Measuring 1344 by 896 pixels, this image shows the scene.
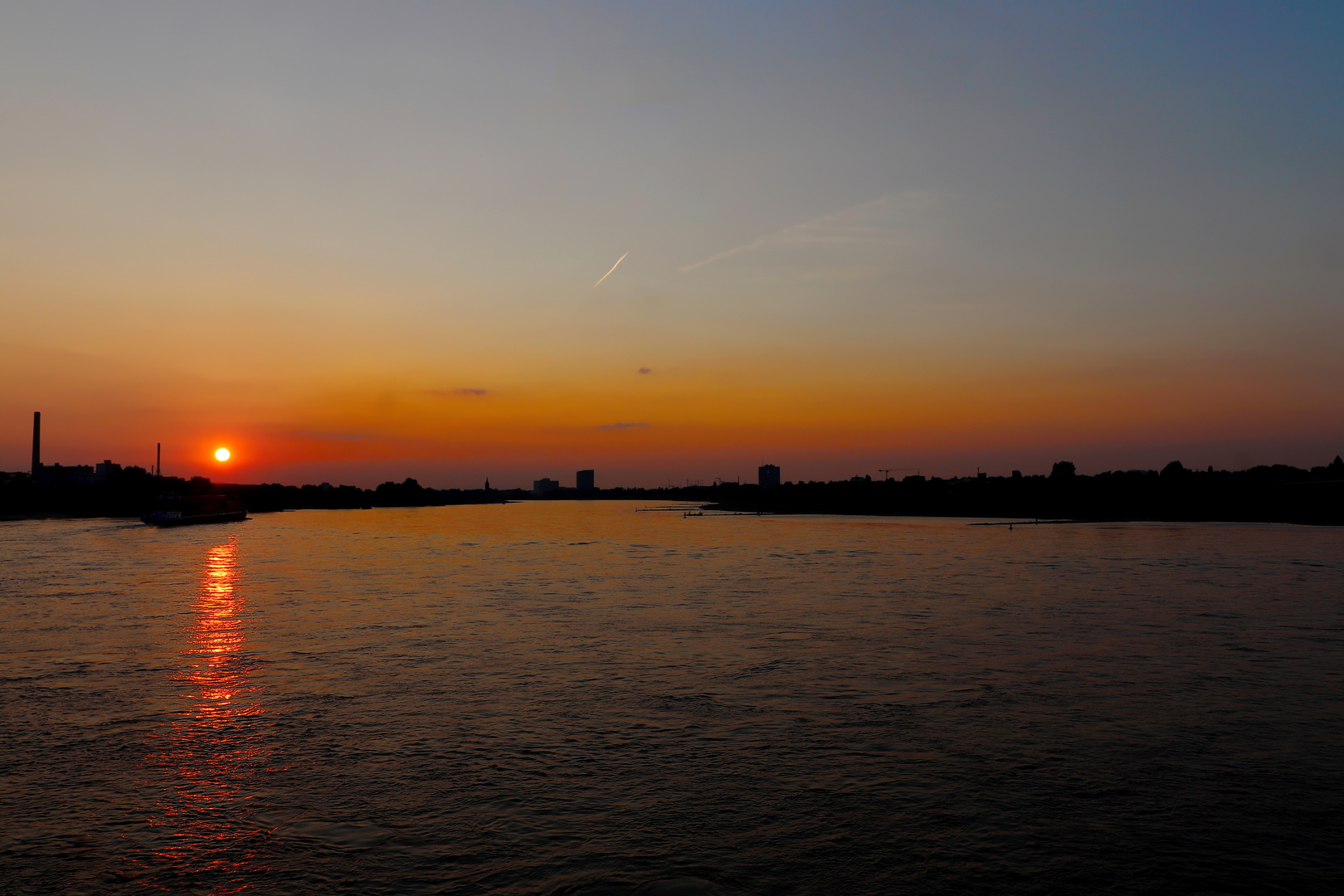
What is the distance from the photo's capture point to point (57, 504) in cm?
16825

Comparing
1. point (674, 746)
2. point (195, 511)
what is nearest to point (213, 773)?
point (674, 746)

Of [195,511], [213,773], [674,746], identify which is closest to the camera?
[213,773]

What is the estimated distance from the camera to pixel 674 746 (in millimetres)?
15289

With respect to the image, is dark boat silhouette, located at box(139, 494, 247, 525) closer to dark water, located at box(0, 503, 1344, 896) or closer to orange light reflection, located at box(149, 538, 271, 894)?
dark water, located at box(0, 503, 1344, 896)

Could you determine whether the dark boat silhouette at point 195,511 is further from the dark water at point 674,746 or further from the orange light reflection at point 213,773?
the orange light reflection at point 213,773

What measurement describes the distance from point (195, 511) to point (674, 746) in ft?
469

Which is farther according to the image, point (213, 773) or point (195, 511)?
point (195, 511)

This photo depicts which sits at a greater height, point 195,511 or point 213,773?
point 195,511

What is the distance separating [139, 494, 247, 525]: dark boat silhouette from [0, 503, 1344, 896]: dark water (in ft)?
326

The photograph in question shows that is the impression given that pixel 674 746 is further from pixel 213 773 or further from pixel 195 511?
pixel 195 511

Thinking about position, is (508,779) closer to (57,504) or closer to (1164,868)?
(1164,868)

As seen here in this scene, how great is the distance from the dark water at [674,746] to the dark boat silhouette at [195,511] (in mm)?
99258

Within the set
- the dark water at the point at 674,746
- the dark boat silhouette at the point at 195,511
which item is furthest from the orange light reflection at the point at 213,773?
the dark boat silhouette at the point at 195,511

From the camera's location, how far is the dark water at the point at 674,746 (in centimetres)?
1048
